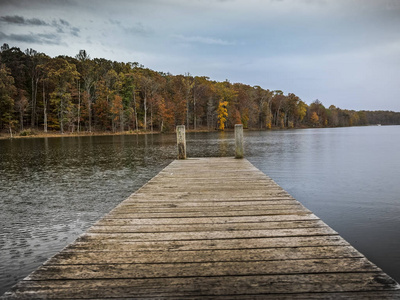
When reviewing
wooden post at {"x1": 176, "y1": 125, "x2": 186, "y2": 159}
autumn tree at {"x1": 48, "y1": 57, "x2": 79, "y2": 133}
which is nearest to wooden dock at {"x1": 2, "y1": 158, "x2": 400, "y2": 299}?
wooden post at {"x1": 176, "y1": 125, "x2": 186, "y2": 159}

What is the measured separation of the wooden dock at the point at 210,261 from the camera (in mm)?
2191

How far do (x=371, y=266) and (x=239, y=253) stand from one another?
1147 mm

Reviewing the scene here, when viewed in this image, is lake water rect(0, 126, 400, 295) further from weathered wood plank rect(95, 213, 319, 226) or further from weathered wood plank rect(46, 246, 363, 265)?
weathered wood plank rect(46, 246, 363, 265)

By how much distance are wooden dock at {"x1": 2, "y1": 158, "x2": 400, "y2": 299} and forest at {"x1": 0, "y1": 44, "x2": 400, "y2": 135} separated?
53467 millimetres

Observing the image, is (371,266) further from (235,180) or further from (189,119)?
(189,119)

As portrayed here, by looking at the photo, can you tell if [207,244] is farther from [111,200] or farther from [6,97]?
[6,97]

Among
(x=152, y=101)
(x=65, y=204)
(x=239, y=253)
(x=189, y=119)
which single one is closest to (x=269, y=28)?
(x=152, y=101)

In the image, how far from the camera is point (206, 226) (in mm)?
3650

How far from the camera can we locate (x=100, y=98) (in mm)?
60594

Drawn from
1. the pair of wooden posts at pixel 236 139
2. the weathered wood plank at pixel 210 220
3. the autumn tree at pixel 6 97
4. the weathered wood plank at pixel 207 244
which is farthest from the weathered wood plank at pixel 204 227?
the autumn tree at pixel 6 97

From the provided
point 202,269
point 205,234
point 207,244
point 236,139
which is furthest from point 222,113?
point 202,269

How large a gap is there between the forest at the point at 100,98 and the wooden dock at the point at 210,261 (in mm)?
53467

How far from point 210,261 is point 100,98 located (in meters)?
62.7

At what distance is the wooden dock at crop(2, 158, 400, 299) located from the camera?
219 cm
